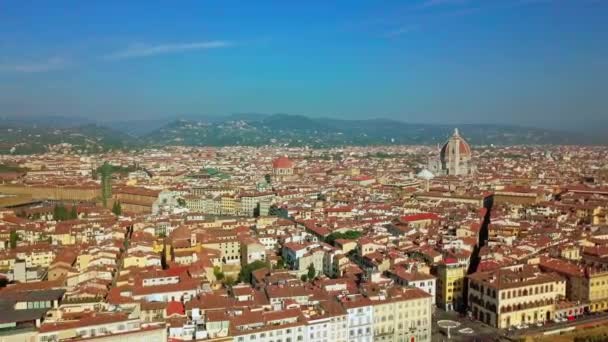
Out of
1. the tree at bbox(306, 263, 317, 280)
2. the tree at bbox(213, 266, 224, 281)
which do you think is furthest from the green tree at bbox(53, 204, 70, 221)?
the tree at bbox(306, 263, 317, 280)

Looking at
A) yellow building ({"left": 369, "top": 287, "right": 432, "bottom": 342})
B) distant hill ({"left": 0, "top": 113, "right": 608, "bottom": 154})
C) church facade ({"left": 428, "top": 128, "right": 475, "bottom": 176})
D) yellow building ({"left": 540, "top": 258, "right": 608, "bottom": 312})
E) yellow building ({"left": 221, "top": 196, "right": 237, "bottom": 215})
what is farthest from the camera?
distant hill ({"left": 0, "top": 113, "right": 608, "bottom": 154})

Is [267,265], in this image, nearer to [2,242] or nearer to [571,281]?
[571,281]

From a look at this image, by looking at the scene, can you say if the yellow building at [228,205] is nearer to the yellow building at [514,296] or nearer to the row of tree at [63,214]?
the row of tree at [63,214]

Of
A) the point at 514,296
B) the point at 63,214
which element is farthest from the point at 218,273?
the point at 63,214

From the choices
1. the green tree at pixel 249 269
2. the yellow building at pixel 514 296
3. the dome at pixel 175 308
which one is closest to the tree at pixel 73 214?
the green tree at pixel 249 269

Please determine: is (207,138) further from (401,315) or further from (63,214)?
(401,315)

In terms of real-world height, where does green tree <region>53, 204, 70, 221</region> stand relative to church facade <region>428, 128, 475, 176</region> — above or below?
below

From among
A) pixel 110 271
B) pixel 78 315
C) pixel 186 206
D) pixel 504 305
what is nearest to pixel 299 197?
pixel 186 206

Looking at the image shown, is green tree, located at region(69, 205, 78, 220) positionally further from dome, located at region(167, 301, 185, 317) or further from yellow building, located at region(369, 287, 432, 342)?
yellow building, located at region(369, 287, 432, 342)
